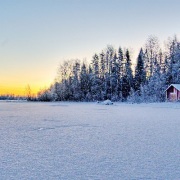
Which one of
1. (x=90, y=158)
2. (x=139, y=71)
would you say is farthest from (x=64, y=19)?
(x=139, y=71)

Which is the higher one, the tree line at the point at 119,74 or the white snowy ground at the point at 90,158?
the tree line at the point at 119,74

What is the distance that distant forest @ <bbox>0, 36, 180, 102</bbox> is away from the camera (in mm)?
47875

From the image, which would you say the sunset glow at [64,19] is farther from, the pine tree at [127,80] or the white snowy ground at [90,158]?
the pine tree at [127,80]

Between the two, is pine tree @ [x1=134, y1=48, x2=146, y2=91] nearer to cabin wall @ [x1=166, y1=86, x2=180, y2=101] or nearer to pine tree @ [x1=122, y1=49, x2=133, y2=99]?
pine tree @ [x1=122, y1=49, x2=133, y2=99]

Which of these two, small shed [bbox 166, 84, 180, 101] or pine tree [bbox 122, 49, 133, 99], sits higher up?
pine tree [bbox 122, 49, 133, 99]

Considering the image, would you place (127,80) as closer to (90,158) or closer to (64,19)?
(64,19)

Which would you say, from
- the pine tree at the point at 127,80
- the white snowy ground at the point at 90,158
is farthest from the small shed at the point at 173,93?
the white snowy ground at the point at 90,158

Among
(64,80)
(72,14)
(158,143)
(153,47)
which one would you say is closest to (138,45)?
(153,47)

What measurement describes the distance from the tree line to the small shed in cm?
238

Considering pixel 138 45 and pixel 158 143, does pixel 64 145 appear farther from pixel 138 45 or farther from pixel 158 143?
pixel 138 45

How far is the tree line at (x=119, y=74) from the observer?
4793cm

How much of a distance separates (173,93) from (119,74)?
60.1 feet

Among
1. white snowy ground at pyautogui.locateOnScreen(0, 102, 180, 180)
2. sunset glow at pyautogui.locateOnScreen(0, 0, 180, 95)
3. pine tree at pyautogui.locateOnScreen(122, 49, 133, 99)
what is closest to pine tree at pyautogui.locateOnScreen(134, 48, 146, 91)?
pine tree at pyautogui.locateOnScreen(122, 49, 133, 99)

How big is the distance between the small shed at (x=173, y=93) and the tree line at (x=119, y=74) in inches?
93.9
